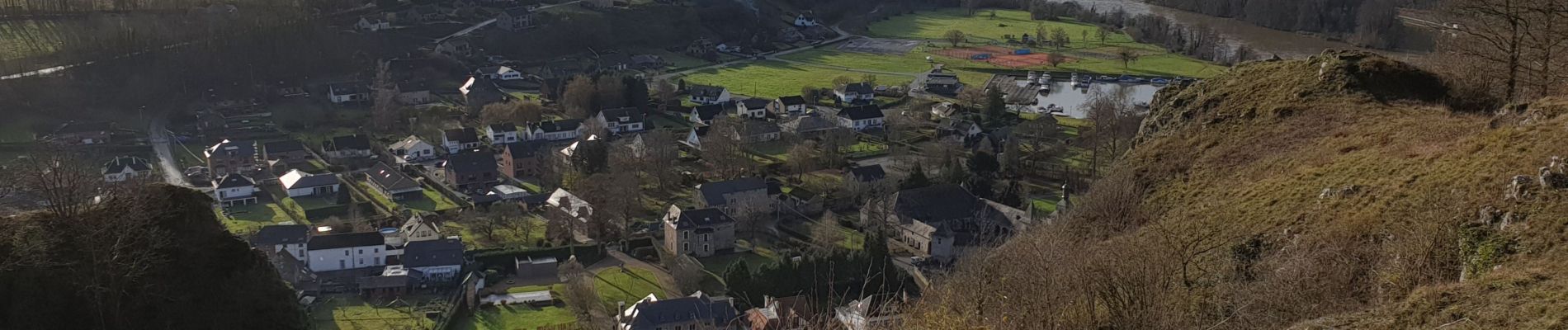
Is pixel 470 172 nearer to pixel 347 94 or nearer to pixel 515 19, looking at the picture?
pixel 347 94

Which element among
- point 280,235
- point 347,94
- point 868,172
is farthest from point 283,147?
point 868,172

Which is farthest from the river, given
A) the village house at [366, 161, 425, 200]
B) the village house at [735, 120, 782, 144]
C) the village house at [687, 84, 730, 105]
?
the village house at [366, 161, 425, 200]

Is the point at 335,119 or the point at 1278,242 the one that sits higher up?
the point at 1278,242

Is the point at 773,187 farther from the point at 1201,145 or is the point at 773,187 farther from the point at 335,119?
the point at 335,119

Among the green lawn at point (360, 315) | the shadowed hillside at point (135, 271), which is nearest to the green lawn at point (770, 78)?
the green lawn at point (360, 315)

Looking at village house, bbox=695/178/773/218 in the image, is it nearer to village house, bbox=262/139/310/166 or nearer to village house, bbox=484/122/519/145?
village house, bbox=484/122/519/145

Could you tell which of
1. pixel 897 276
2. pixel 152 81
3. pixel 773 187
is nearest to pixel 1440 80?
pixel 897 276
